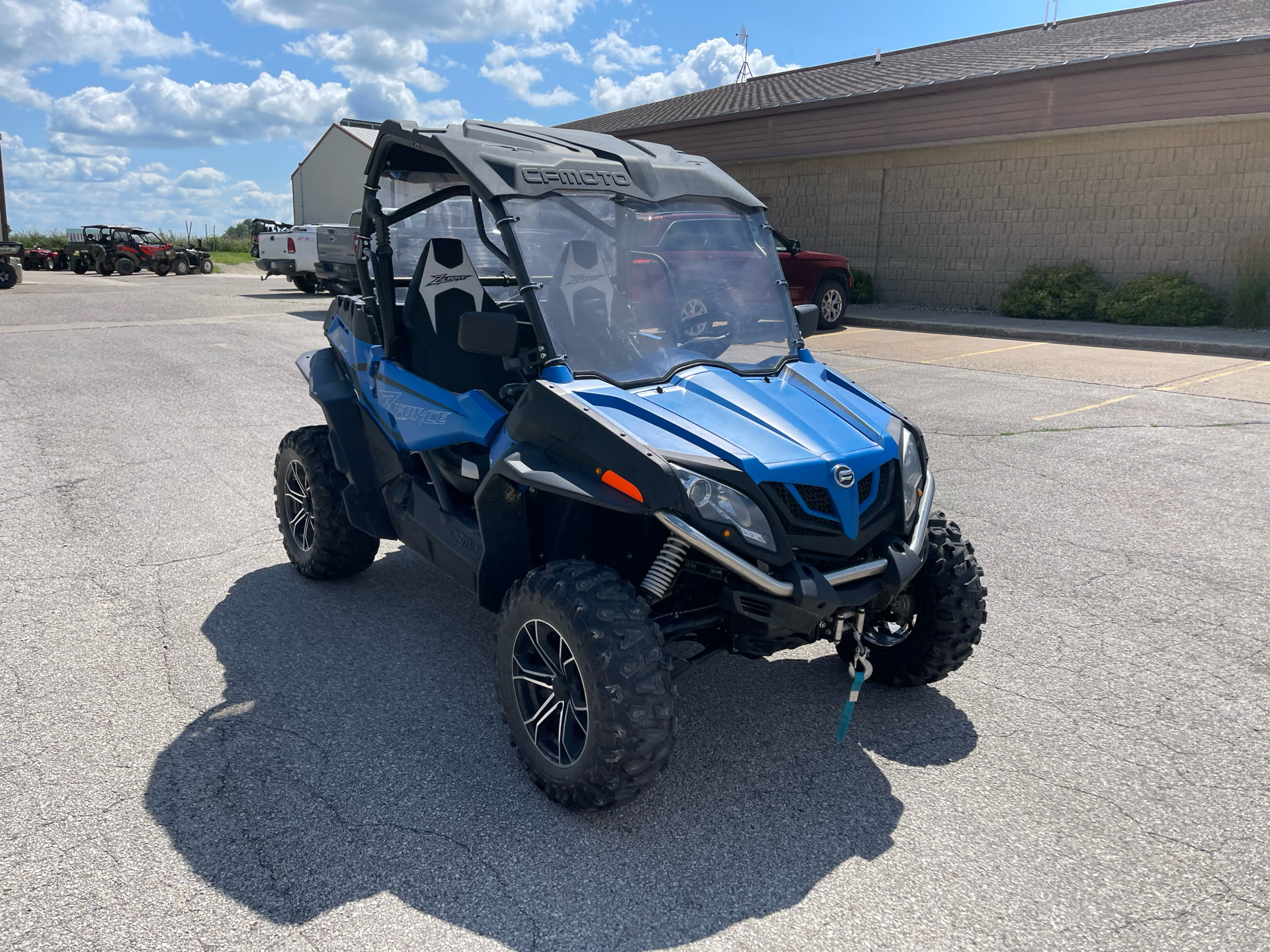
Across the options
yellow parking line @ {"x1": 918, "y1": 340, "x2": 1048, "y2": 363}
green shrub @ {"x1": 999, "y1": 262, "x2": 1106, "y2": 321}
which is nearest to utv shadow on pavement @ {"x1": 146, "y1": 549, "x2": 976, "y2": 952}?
yellow parking line @ {"x1": 918, "y1": 340, "x2": 1048, "y2": 363}

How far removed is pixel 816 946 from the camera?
2605 mm

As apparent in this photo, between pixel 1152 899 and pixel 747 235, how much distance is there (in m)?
2.87

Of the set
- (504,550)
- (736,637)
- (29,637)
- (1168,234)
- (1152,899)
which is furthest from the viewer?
(1168,234)

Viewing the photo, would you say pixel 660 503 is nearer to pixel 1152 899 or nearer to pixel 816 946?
pixel 816 946

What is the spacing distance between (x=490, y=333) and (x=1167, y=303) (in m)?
15.3

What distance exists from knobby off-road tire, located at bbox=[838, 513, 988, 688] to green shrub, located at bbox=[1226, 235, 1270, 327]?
1418cm

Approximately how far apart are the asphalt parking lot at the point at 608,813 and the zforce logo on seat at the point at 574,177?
203 centimetres

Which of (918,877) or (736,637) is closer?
(918,877)

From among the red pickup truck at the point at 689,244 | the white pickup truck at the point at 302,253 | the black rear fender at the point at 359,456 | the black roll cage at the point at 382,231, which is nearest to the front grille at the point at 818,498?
the red pickup truck at the point at 689,244

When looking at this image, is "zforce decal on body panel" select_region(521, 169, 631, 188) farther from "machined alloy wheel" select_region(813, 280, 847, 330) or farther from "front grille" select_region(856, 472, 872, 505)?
"machined alloy wheel" select_region(813, 280, 847, 330)

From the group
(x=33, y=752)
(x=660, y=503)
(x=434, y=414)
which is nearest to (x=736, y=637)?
(x=660, y=503)

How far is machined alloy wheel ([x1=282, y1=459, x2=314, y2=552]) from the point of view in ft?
16.6

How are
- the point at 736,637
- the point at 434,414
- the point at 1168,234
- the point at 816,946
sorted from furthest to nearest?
1. the point at 1168,234
2. the point at 434,414
3. the point at 736,637
4. the point at 816,946

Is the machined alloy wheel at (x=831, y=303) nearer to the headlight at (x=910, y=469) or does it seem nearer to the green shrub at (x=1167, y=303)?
the green shrub at (x=1167, y=303)
